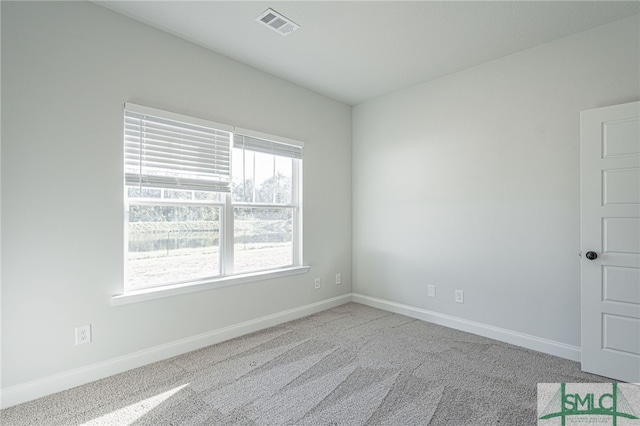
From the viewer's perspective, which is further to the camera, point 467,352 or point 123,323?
point 467,352

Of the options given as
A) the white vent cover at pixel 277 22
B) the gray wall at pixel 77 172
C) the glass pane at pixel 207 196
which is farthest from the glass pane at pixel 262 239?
Result: the white vent cover at pixel 277 22

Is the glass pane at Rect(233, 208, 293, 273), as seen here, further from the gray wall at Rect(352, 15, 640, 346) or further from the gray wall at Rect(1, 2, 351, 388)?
the gray wall at Rect(352, 15, 640, 346)

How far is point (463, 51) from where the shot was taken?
299 cm

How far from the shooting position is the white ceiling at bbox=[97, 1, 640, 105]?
2.36 m

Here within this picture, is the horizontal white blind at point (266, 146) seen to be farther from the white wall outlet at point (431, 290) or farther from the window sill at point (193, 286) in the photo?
the white wall outlet at point (431, 290)

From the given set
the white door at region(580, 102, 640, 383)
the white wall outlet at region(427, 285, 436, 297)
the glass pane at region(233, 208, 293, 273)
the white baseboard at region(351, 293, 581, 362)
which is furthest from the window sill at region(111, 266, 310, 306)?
the white door at region(580, 102, 640, 383)

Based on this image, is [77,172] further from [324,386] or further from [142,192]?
[324,386]

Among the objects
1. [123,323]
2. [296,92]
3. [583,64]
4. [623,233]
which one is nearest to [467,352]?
[623,233]

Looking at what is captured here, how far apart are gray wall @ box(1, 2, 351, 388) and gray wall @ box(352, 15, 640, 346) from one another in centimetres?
204

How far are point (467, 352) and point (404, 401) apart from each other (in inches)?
41.6

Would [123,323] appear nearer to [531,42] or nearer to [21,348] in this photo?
[21,348]

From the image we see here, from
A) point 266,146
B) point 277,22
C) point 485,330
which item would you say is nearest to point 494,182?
point 485,330

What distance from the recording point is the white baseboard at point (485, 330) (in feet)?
8.99

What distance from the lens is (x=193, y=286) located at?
2840 mm
